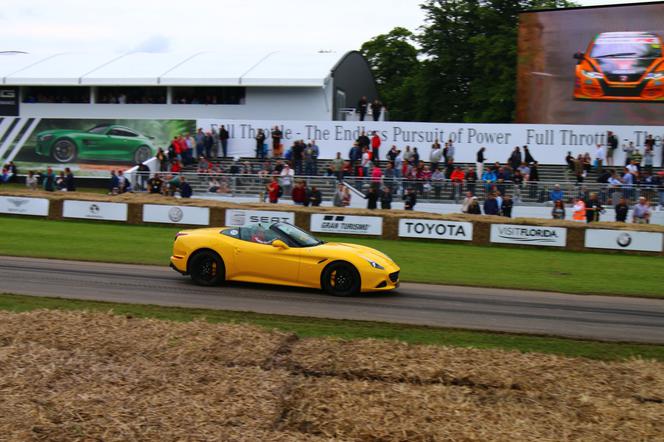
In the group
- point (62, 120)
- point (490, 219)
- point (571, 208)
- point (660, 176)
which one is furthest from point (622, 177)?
point (62, 120)

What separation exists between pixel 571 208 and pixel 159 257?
50.5 feet

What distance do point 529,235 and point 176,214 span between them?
38.3 feet

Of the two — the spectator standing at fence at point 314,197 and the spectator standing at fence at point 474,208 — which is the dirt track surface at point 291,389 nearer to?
the spectator standing at fence at point 474,208

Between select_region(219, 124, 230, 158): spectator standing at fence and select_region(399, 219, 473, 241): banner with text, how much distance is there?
570 inches

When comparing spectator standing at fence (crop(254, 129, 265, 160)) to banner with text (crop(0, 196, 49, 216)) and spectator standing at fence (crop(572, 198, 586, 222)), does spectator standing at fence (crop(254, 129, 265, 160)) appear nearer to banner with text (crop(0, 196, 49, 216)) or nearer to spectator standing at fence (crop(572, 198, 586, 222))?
banner with text (crop(0, 196, 49, 216))

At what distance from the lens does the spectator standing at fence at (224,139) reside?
34.8 metres

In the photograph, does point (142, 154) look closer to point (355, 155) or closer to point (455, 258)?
point (355, 155)

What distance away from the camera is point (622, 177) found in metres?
27.9

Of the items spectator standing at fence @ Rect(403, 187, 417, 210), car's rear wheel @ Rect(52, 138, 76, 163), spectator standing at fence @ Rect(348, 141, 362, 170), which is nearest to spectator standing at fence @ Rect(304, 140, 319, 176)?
spectator standing at fence @ Rect(348, 141, 362, 170)

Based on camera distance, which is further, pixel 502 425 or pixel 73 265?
pixel 73 265

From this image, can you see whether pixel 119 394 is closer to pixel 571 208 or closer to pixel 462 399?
pixel 462 399

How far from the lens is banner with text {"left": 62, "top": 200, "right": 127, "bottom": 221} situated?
83.4ft

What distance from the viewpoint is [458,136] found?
32.4 m

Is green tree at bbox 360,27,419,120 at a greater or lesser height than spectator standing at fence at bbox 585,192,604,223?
greater
